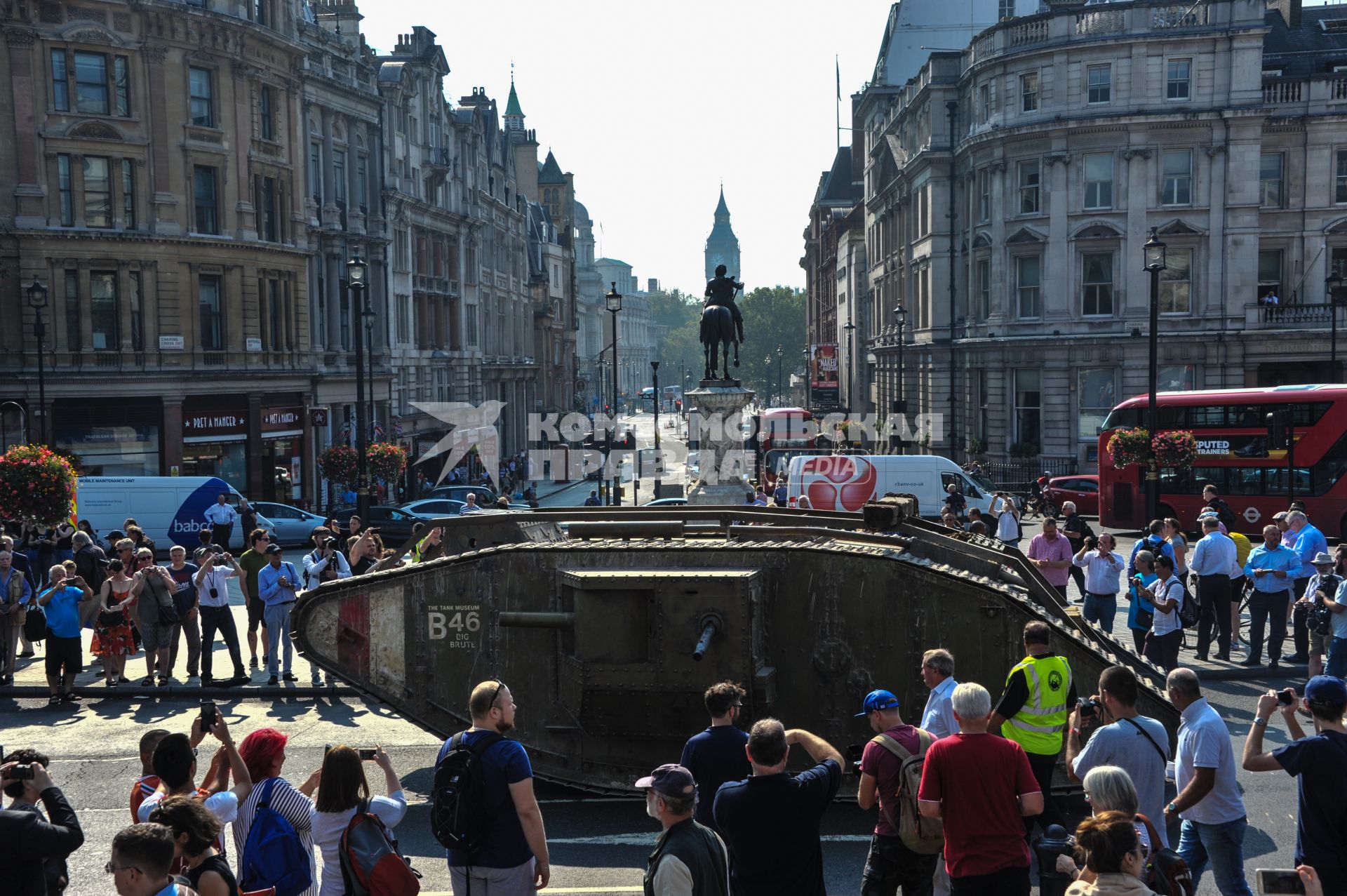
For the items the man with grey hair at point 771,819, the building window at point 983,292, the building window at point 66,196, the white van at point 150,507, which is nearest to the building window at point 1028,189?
the building window at point 983,292

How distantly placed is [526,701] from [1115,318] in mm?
36719

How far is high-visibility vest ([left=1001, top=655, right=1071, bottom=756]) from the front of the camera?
27.1 ft

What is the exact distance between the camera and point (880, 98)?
66.7 meters

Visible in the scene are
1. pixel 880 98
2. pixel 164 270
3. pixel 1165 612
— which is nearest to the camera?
pixel 1165 612

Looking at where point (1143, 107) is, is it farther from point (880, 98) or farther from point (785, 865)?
point (785, 865)

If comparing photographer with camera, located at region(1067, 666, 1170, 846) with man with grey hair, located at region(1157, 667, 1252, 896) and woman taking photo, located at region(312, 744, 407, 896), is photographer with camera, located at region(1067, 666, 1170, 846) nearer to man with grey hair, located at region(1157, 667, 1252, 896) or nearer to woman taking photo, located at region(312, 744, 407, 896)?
man with grey hair, located at region(1157, 667, 1252, 896)

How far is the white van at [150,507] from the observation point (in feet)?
94.3

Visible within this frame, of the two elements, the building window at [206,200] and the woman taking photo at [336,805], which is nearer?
the woman taking photo at [336,805]

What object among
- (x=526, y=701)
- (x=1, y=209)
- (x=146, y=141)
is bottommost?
(x=526, y=701)

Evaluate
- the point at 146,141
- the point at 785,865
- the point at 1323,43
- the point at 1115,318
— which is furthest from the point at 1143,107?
the point at 785,865

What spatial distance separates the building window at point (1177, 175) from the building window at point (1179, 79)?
6.05 feet

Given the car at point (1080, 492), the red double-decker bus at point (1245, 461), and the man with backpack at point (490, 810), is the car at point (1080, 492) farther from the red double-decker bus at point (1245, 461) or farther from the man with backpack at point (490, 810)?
the man with backpack at point (490, 810)

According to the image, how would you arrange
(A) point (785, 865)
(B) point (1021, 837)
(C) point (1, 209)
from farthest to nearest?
(C) point (1, 209), (B) point (1021, 837), (A) point (785, 865)

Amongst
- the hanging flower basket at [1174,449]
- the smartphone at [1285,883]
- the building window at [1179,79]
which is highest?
the building window at [1179,79]
